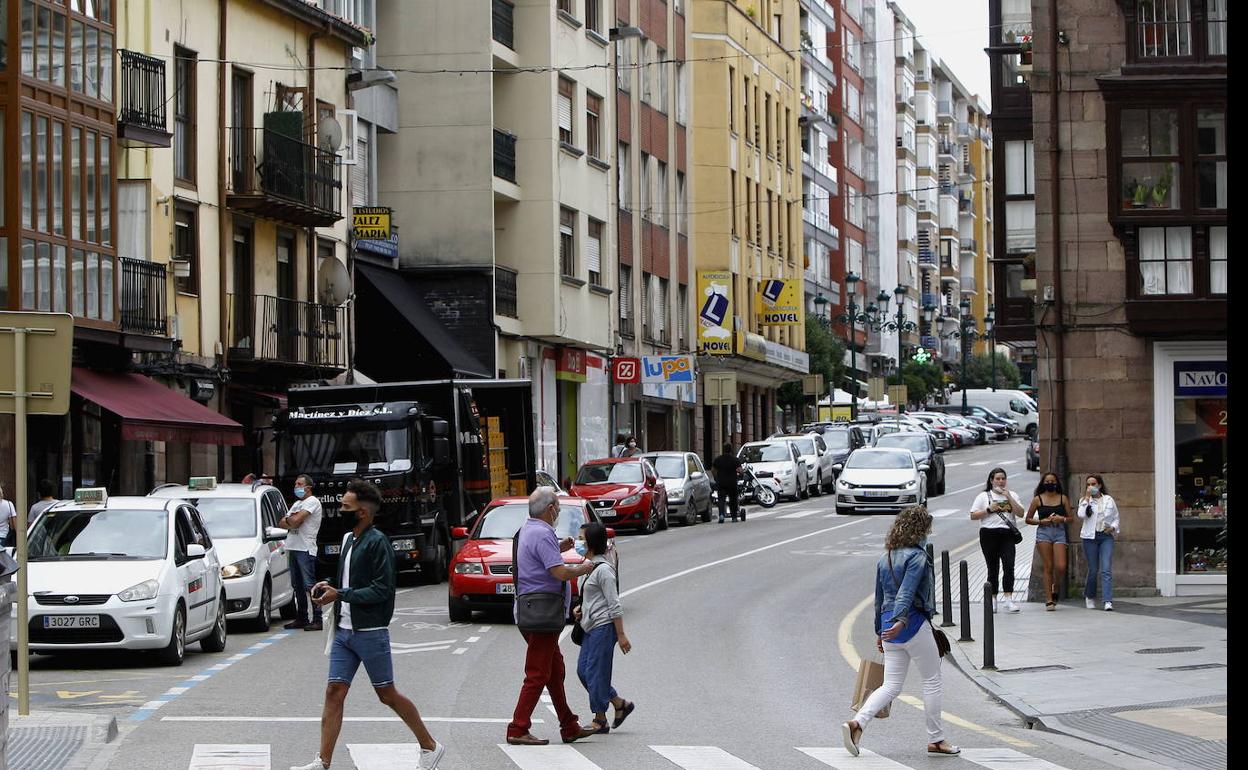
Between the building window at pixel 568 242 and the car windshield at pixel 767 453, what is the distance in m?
6.93

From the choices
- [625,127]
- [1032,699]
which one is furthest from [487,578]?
[625,127]

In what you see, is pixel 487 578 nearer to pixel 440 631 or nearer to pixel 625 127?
pixel 440 631

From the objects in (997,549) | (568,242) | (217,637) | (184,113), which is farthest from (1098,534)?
(568,242)

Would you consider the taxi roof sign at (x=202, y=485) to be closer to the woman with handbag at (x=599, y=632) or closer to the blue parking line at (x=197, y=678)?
the blue parking line at (x=197, y=678)

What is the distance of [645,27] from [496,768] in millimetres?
49786

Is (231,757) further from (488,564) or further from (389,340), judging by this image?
(389,340)

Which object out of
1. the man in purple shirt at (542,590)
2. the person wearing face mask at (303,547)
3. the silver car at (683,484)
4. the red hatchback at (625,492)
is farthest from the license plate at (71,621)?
the silver car at (683,484)

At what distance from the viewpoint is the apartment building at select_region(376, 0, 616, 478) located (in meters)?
46.2

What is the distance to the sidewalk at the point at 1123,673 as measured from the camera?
44.5ft

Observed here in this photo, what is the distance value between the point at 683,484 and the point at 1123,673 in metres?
26.8

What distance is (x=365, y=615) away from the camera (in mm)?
11539

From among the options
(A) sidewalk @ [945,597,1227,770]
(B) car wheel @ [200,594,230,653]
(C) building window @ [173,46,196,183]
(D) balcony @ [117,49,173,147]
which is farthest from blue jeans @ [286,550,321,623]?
(C) building window @ [173,46,196,183]

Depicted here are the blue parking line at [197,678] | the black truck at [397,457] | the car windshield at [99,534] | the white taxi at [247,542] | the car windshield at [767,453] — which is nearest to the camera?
the blue parking line at [197,678]
